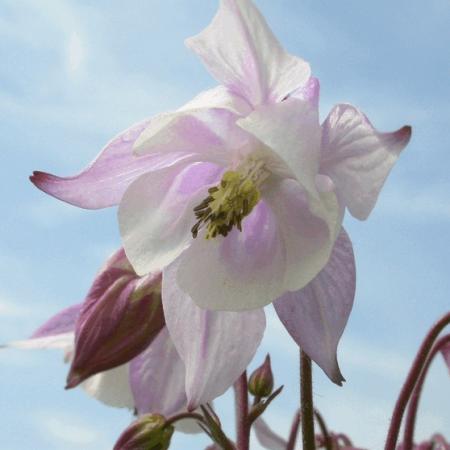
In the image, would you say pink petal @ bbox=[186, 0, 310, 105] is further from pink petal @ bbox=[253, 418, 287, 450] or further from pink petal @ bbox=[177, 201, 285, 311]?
pink petal @ bbox=[253, 418, 287, 450]

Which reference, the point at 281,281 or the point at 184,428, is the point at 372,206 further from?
the point at 184,428

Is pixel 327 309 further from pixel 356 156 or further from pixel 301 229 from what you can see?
pixel 356 156

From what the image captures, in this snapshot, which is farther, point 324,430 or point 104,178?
point 324,430

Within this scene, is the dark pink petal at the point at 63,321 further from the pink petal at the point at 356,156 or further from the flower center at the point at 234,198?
the pink petal at the point at 356,156

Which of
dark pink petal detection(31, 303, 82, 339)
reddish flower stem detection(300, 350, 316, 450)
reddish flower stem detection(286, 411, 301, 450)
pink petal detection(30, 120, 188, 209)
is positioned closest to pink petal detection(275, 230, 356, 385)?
reddish flower stem detection(300, 350, 316, 450)

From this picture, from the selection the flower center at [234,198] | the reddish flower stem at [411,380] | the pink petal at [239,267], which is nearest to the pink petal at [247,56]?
the flower center at [234,198]

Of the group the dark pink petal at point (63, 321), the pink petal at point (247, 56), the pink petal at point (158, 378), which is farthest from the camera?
the dark pink petal at point (63, 321)

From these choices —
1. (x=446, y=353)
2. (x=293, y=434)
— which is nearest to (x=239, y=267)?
(x=446, y=353)
